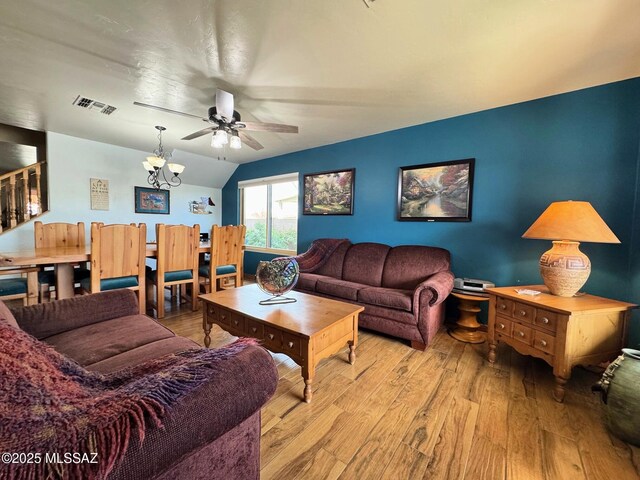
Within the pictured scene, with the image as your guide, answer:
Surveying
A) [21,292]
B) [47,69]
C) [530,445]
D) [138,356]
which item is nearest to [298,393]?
[138,356]

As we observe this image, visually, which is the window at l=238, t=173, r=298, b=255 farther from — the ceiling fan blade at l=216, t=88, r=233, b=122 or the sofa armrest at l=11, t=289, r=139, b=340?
the sofa armrest at l=11, t=289, r=139, b=340

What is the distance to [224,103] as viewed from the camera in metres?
2.18

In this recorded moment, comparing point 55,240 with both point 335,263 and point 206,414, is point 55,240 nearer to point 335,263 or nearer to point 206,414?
point 335,263

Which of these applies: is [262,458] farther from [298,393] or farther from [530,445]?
[530,445]

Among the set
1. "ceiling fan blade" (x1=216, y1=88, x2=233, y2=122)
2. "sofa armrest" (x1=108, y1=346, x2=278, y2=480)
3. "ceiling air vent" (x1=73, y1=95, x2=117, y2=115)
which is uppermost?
"ceiling air vent" (x1=73, y1=95, x2=117, y2=115)

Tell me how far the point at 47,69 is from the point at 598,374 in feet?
16.0

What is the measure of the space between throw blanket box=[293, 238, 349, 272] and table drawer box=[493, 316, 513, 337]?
1969mm

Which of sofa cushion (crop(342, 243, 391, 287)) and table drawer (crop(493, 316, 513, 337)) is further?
sofa cushion (crop(342, 243, 391, 287))

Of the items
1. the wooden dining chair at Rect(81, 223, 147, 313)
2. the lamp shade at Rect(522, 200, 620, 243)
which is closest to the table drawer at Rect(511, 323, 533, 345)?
the lamp shade at Rect(522, 200, 620, 243)

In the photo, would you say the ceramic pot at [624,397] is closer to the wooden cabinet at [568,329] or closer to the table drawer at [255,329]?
the wooden cabinet at [568,329]

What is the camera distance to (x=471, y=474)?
1128 millimetres

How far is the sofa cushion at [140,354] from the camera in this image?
1.14 m

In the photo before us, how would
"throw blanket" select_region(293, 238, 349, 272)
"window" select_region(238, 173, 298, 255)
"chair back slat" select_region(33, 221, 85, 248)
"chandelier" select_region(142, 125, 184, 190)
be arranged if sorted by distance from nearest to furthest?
"chair back slat" select_region(33, 221, 85, 248) → "chandelier" select_region(142, 125, 184, 190) → "throw blanket" select_region(293, 238, 349, 272) → "window" select_region(238, 173, 298, 255)

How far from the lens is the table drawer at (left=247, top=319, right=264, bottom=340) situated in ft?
5.57
